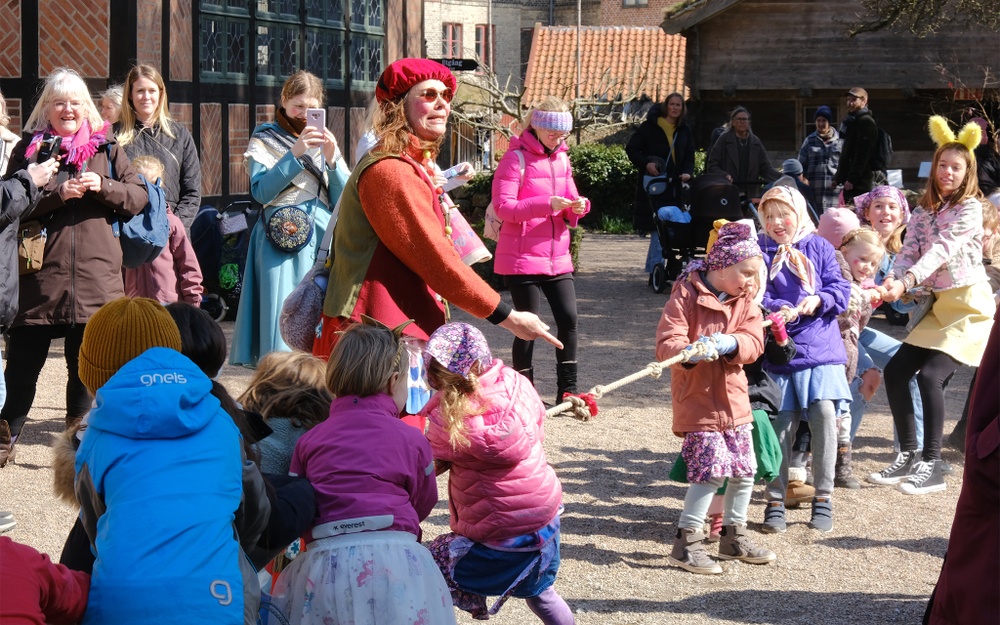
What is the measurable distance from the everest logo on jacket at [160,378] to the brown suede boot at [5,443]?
3914 mm

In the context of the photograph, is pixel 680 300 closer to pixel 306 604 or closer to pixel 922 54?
pixel 306 604

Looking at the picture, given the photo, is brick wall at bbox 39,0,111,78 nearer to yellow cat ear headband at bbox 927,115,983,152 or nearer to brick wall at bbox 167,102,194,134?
brick wall at bbox 167,102,194,134

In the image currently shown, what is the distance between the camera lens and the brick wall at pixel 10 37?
38.5ft

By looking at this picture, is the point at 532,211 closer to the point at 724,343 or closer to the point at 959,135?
the point at 959,135

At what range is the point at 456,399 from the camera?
12.4 ft

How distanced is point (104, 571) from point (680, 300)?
2.90m

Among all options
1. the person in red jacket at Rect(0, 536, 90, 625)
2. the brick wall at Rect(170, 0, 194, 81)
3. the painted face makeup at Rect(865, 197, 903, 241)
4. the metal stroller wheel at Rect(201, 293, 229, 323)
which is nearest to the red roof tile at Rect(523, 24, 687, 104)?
the brick wall at Rect(170, 0, 194, 81)

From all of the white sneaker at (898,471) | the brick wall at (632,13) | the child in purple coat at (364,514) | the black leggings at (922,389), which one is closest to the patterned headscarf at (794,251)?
the black leggings at (922,389)

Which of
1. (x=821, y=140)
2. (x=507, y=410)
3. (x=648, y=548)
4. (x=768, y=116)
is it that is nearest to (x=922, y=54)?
(x=768, y=116)

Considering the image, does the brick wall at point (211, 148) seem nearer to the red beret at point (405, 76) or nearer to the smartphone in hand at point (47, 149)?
the smartphone in hand at point (47, 149)

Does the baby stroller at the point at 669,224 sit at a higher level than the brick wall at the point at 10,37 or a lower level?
lower

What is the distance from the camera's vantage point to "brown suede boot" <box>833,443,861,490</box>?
20.5 feet

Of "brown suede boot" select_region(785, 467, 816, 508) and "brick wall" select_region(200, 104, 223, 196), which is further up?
"brick wall" select_region(200, 104, 223, 196)

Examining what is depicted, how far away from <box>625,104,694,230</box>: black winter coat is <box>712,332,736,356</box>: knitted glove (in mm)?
8998
